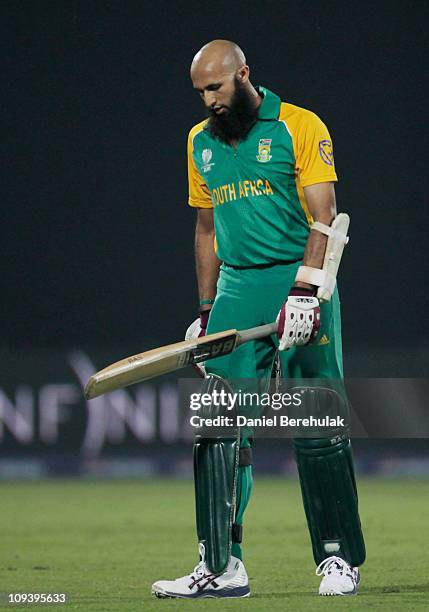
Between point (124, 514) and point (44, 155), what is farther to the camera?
point (44, 155)

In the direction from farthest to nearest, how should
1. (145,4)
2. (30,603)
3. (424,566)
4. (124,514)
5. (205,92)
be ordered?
(145,4)
(124,514)
(424,566)
(205,92)
(30,603)

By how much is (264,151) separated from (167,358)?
2.60 feet

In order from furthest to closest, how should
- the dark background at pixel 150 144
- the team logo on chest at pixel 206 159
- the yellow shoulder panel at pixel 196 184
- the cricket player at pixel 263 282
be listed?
the dark background at pixel 150 144 < the yellow shoulder panel at pixel 196 184 < the team logo on chest at pixel 206 159 < the cricket player at pixel 263 282

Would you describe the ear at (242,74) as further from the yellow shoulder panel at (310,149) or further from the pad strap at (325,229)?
the pad strap at (325,229)

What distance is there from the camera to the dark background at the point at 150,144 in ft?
56.5

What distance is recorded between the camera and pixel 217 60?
466 centimetres

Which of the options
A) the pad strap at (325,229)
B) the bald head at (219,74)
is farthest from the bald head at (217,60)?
the pad strap at (325,229)

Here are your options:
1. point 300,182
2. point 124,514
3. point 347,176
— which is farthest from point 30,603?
point 347,176

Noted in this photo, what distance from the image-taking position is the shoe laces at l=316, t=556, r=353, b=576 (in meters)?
4.65

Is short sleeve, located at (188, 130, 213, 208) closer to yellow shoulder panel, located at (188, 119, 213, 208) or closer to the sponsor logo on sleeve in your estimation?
yellow shoulder panel, located at (188, 119, 213, 208)

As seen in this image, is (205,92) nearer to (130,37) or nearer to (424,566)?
(424,566)

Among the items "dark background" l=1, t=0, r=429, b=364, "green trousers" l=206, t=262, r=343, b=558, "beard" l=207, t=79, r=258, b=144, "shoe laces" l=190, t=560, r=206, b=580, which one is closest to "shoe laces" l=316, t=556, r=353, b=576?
"green trousers" l=206, t=262, r=343, b=558

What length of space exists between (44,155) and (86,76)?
1.22 metres

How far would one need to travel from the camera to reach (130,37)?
17844 mm
